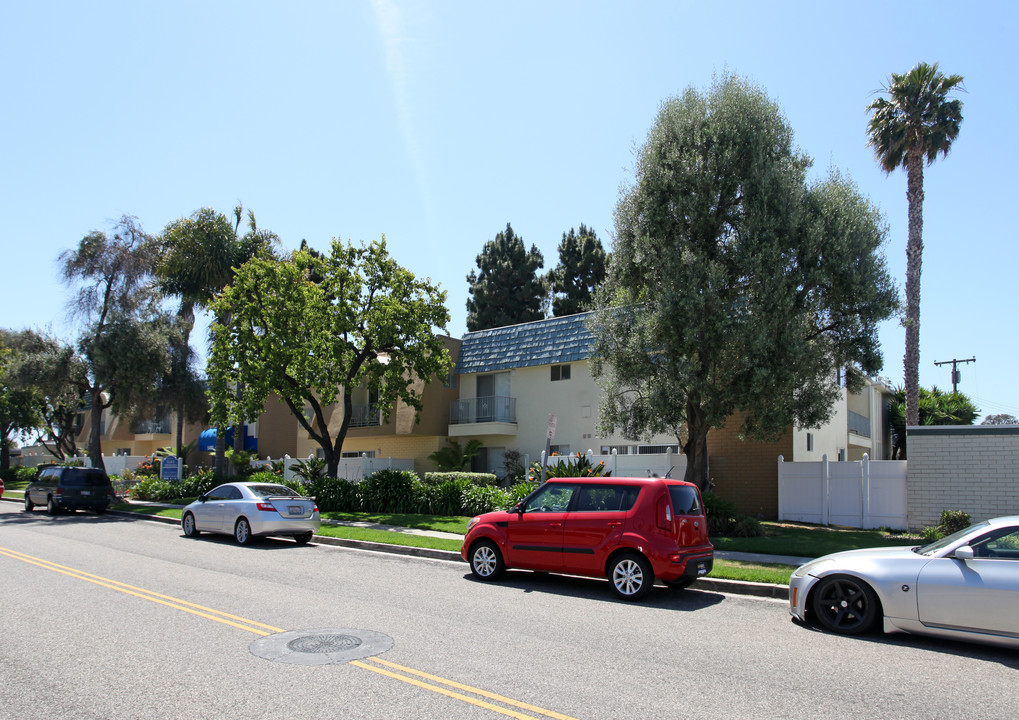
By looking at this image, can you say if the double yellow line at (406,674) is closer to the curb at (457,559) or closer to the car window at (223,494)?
the curb at (457,559)

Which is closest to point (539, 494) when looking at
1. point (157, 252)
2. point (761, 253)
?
point (761, 253)

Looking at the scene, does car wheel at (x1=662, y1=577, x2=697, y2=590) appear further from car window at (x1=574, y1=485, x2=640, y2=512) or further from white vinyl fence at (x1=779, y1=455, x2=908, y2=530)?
white vinyl fence at (x1=779, y1=455, x2=908, y2=530)

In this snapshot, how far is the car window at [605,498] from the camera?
1016 cm

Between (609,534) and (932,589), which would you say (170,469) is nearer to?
(609,534)

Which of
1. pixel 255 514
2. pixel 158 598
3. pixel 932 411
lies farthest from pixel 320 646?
pixel 932 411

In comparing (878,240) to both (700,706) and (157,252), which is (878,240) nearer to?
(700,706)

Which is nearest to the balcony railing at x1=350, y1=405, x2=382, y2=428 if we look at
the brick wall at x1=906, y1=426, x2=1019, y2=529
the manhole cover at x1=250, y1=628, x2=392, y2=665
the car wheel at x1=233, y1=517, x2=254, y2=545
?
the car wheel at x1=233, y1=517, x2=254, y2=545

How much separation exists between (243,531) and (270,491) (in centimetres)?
114

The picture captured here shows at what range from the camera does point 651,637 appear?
772 centimetres

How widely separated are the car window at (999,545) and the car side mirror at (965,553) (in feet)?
0.34

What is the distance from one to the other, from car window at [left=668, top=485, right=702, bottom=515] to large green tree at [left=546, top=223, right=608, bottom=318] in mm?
32860

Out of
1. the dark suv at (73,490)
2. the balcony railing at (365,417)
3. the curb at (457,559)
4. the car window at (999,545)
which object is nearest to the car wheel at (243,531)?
the curb at (457,559)

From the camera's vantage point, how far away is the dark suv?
24484 millimetres

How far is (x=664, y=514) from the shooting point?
9914 mm
